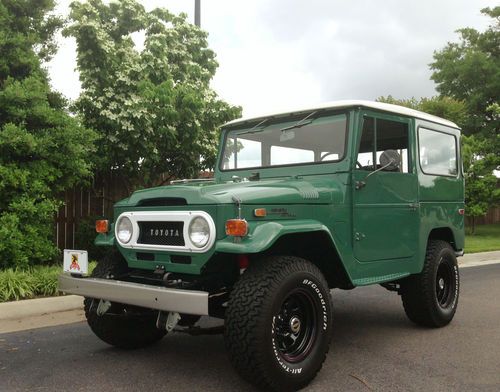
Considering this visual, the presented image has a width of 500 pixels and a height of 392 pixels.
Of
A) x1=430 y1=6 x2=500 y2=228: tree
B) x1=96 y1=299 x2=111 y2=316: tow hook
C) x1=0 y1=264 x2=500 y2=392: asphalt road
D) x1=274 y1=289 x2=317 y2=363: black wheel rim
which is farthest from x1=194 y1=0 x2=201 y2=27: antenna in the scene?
x1=430 y1=6 x2=500 y2=228: tree

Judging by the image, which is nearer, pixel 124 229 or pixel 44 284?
pixel 124 229

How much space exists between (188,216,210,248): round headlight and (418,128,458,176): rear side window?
2698mm

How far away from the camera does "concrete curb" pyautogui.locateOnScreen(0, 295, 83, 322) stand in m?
5.83

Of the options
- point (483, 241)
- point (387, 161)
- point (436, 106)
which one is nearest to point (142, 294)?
point (387, 161)

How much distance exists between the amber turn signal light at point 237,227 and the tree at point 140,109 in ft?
17.8

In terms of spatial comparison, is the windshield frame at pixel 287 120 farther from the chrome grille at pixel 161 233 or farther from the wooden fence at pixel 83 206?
the wooden fence at pixel 83 206

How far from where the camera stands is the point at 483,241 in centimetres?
1669

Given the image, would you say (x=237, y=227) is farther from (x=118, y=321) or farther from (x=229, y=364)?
(x=118, y=321)

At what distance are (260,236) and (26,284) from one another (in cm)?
422

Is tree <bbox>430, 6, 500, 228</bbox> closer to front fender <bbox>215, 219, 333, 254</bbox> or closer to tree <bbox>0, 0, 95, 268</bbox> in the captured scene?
tree <bbox>0, 0, 95, 268</bbox>

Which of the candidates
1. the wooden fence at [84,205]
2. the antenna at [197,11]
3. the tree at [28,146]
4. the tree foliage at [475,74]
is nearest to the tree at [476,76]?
the tree foliage at [475,74]

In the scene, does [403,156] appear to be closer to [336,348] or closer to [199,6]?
[336,348]

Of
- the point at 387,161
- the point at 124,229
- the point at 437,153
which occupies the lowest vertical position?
the point at 124,229

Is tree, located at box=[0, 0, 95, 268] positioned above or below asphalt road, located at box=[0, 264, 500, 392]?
above
